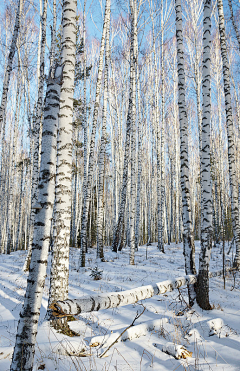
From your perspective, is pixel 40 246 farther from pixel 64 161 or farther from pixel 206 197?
pixel 206 197

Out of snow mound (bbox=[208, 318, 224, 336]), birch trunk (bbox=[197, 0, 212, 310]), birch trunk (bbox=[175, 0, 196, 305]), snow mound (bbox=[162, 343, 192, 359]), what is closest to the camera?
snow mound (bbox=[162, 343, 192, 359])

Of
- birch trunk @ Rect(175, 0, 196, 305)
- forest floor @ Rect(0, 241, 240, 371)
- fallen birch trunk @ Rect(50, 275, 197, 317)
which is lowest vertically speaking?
forest floor @ Rect(0, 241, 240, 371)

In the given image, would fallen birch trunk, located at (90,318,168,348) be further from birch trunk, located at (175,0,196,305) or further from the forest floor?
birch trunk, located at (175,0,196,305)

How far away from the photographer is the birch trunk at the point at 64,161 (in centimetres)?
243

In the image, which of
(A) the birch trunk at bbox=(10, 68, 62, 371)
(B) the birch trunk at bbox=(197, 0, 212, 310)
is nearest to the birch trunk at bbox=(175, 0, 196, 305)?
(B) the birch trunk at bbox=(197, 0, 212, 310)

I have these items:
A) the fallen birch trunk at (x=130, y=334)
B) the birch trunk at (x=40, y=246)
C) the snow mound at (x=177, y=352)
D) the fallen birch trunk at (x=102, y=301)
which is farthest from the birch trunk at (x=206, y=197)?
the birch trunk at (x=40, y=246)

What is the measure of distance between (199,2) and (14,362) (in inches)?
688

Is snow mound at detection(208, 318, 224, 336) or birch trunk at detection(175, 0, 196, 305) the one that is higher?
birch trunk at detection(175, 0, 196, 305)

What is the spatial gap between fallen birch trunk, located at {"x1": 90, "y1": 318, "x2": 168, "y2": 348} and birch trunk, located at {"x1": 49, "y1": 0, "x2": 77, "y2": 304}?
729mm

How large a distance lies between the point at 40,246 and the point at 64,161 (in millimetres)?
1235

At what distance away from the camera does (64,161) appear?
9.26ft

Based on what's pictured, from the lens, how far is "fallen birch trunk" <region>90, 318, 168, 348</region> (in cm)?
266

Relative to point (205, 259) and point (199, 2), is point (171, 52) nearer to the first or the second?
point (199, 2)

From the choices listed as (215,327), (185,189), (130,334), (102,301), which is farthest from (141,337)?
(185,189)
